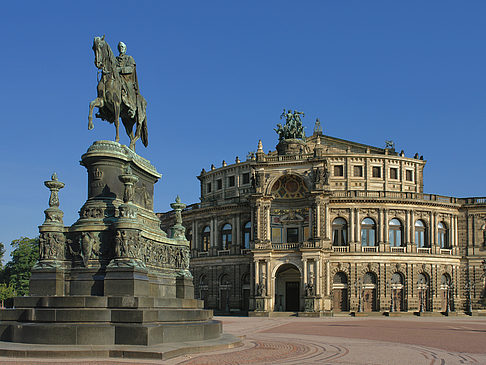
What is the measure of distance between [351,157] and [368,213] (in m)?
7.43

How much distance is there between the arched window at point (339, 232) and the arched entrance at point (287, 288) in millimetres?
5867

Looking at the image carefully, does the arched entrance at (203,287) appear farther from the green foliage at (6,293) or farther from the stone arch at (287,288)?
the green foliage at (6,293)

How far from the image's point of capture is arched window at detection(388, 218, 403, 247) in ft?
247

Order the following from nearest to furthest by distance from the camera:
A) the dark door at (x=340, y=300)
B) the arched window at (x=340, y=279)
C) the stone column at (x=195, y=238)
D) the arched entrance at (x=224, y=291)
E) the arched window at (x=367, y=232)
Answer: the dark door at (x=340, y=300), the arched window at (x=340, y=279), the arched window at (x=367, y=232), the arched entrance at (x=224, y=291), the stone column at (x=195, y=238)

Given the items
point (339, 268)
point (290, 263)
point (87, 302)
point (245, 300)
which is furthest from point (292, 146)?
point (87, 302)

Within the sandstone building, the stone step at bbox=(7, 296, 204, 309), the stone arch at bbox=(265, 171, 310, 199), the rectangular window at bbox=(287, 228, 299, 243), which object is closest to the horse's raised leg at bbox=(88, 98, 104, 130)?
the stone step at bbox=(7, 296, 204, 309)

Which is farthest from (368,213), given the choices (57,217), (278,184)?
(57,217)

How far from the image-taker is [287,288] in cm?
7581

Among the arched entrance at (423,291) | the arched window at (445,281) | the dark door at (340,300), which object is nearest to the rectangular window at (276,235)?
the dark door at (340,300)

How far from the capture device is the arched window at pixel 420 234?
7616 cm

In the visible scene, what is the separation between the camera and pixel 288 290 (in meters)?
75.7

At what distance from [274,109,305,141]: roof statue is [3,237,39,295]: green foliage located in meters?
33.0

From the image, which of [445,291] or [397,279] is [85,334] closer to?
[397,279]

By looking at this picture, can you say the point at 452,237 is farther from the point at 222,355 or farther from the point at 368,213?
the point at 222,355
